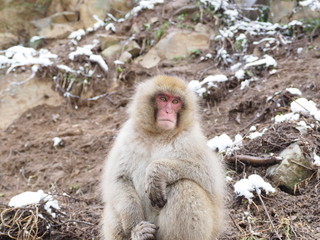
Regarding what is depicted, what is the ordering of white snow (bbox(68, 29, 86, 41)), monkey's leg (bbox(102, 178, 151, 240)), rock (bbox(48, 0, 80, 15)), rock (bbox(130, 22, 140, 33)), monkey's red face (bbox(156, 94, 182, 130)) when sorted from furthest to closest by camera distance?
1. rock (bbox(48, 0, 80, 15))
2. white snow (bbox(68, 29, 86, 41))
3. rock (bbox(130, 22, 140, 33))
4. monkey's red face (bbox(156, 94, 182, 130))
5. monkey's leg (bbox(102, 178, 151, 240))

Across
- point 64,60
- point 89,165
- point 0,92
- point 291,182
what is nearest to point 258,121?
point 291,182

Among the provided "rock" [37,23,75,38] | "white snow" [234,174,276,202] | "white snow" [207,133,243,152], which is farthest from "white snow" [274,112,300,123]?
"rock" [37,23,75,38]

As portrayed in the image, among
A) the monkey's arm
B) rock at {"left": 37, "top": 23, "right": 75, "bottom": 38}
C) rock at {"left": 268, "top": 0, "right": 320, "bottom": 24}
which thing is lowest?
rock at {"left": 37, "top": 23, "right": 75, "bottom": 38}

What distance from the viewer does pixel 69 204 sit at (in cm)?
485

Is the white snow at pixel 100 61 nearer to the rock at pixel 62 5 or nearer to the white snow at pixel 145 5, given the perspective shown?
the white snow at pixel 145 5

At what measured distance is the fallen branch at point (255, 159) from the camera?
179 inches

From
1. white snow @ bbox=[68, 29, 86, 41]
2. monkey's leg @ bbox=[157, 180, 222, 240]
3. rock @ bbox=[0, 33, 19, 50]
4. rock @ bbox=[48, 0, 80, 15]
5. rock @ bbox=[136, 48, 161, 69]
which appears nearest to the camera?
monkey's leg @ bbox=[157, 180, 222, 240]

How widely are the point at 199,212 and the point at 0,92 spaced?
5.70 m

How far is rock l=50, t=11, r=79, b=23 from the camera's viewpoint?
9.23 m

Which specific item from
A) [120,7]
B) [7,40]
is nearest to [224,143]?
[120,7]

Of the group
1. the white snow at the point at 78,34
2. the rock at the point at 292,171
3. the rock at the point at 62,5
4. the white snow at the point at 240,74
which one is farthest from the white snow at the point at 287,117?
the rock at the point at 62,5

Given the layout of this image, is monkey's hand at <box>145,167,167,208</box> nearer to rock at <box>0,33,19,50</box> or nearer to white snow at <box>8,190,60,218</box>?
white snow at <box>8,190,60,218</box>

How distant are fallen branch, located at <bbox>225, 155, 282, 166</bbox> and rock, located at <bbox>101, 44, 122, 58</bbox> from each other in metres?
3.96

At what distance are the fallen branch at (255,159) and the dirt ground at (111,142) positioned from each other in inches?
2.7
